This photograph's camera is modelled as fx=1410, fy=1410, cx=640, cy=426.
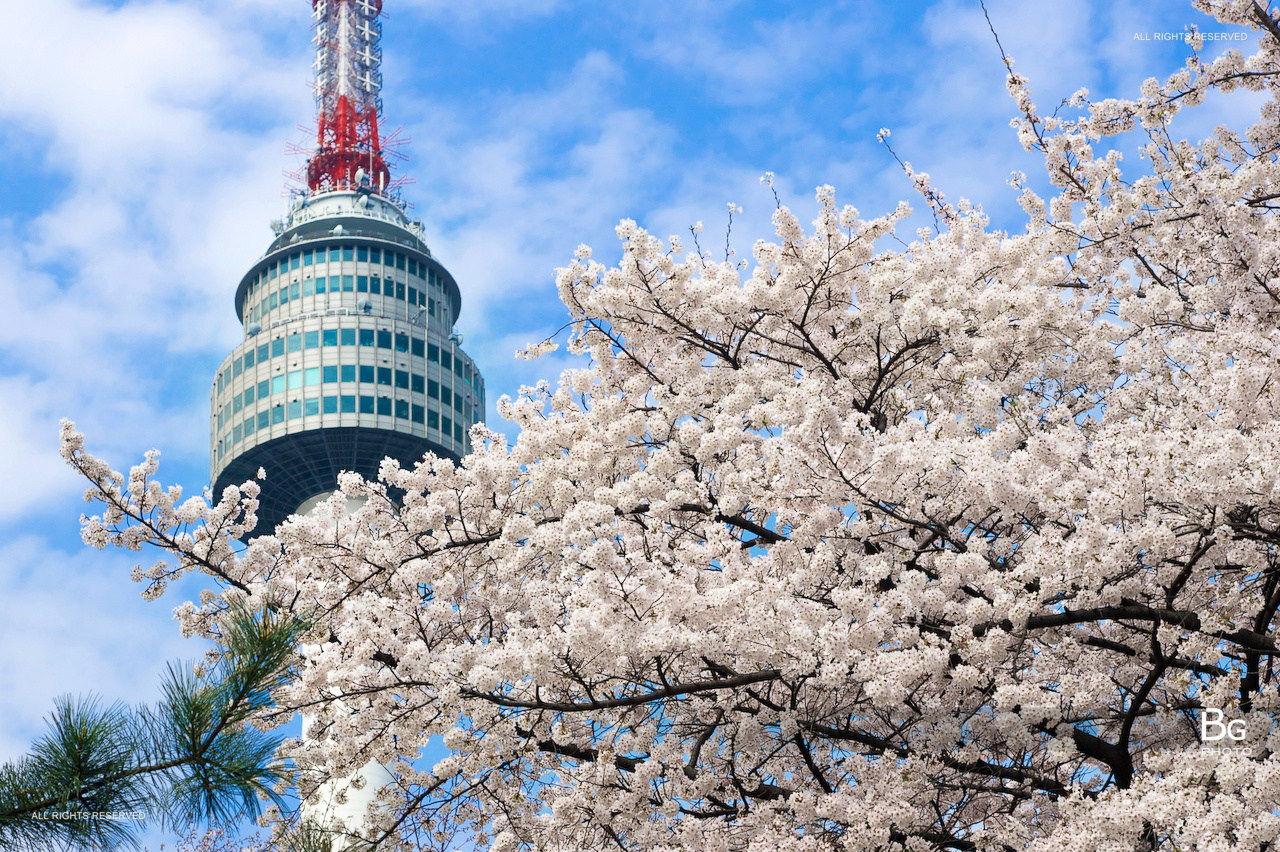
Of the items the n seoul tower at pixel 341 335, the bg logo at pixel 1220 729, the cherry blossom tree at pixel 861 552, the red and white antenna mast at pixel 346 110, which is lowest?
the bg logo at pixel 1220 729

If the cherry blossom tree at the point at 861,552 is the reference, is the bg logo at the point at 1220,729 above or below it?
below

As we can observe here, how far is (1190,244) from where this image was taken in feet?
41.7

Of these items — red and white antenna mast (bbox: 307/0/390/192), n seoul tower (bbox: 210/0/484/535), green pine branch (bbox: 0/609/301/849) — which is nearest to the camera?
green pine branch (bbox: 0/609/301/849)

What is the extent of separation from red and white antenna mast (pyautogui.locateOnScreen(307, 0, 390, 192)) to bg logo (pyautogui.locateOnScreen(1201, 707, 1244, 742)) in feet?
324

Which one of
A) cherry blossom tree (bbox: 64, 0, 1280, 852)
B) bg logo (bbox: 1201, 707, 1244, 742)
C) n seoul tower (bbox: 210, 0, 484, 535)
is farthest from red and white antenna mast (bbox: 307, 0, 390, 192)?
bg logo (bbox: 1201, 707, 1244, 742)

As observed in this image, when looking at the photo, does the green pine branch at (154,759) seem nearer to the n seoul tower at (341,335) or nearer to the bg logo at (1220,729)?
the bg logo at (1220,729)

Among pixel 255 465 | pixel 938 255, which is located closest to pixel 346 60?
pixel 255 465

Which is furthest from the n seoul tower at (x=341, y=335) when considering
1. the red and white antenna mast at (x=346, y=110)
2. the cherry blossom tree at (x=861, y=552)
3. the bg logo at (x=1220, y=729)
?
the bg logo at (x=1220, y=729)

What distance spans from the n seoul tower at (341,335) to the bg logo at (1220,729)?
3437 inches

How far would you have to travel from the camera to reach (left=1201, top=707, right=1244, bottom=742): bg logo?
30.3 feet

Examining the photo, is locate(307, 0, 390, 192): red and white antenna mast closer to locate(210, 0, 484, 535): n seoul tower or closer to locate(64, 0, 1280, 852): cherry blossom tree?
locate(210, 0, 484, 535): n seoul tower

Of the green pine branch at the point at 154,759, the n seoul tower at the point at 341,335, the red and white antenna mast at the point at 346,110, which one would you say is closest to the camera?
the green pine branch at the point at 154,759

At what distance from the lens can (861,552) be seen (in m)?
11.4

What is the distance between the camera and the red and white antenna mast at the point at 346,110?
10312 centimetres
